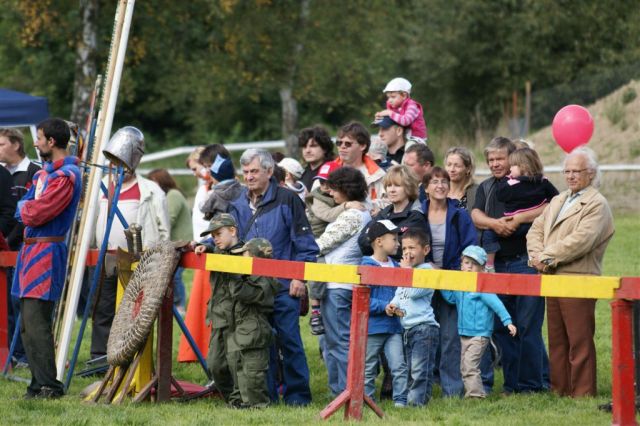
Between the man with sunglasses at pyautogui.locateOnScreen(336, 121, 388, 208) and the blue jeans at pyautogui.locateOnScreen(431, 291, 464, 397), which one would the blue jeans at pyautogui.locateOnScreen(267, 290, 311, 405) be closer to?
the blue jeans at pyautogui.locateOnScreen(431, 291, 464, 397)

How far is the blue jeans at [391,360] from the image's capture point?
9.27 m

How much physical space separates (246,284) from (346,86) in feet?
80.5

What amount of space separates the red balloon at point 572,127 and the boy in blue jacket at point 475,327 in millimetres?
2152

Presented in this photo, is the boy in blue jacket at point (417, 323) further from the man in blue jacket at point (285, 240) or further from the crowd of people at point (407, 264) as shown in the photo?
the man in blue jacket at point (285, 240)

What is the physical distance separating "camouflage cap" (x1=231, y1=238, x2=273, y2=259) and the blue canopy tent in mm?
5726

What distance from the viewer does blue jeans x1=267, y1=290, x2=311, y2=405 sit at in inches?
372

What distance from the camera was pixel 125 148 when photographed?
9.89 meters

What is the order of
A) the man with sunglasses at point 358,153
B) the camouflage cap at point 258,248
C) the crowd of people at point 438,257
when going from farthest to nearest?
the man with sunglasses at point 358,153 < the crowd of people at point 438,257 < the camouflage cap at point 258,248

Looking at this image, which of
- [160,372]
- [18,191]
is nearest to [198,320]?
[18,191]

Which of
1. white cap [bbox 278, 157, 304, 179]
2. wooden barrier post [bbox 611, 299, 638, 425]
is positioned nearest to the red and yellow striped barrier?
wooden barrier post [bbox 611, 299, 638, 425]

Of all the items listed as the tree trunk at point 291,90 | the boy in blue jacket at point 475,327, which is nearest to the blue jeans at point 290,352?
the boy in blue jacket at point 475,327

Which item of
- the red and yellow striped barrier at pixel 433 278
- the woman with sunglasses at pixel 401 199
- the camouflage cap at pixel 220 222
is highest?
the woman with sunglasses at pixel 401 199

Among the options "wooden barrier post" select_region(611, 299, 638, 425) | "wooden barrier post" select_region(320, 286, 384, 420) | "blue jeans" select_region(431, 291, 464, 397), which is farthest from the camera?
"blue jeans" select_region(431, 291, 464, 397)

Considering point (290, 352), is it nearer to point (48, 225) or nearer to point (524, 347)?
point (524, 347)
